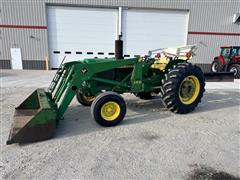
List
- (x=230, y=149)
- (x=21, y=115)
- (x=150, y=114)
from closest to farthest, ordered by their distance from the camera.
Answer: (x=230, y=149) → (x=21, y=115) → (x=150, y=114)

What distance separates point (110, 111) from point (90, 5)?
10203 millimetres

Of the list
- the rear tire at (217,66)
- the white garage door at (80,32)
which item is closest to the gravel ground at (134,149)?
the rear tire at (217,66)

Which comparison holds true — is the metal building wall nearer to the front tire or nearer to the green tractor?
the green tractor

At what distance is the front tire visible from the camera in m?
4.36

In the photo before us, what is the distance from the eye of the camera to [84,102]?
205 inches

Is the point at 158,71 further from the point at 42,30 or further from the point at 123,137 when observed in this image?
the point at 42,30

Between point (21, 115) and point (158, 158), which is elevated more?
point (21, 115)

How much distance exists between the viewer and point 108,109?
3.94 meters

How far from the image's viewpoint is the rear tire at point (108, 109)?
379 centimetres

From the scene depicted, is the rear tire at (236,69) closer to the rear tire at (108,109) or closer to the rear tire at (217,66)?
the rear tire at (217,66)

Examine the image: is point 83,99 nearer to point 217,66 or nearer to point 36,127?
point 36,127

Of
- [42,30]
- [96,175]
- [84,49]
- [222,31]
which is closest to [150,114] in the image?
[96,175]

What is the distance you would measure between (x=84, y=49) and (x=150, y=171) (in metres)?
11.3

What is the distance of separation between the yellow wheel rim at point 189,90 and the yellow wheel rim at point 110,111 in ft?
5.43
